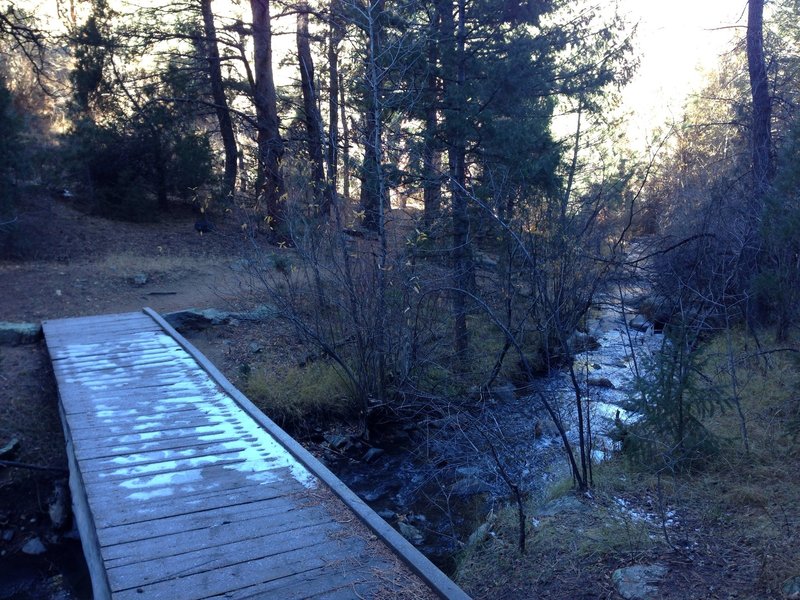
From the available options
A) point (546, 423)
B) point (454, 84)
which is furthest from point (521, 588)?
point (454, 84)

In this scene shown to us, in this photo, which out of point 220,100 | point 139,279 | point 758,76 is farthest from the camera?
point 220,100

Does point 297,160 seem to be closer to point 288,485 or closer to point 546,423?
point 546,423

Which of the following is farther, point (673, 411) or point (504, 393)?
point (504, 393)

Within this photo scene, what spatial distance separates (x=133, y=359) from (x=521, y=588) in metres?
5.46

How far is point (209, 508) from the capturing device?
4832mm

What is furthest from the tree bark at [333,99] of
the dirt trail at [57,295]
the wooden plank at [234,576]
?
the wooden plank at [234,576]

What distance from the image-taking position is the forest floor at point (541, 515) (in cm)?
496

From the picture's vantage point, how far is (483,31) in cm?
1178

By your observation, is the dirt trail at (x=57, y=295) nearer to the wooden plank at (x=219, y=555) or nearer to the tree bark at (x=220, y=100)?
the tree bark at (x=220, y=100)

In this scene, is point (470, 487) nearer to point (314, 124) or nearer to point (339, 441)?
point (339, 441)

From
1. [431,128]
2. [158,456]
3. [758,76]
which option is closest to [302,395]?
[158,456]

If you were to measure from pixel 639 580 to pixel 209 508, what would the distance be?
2922 millimetres

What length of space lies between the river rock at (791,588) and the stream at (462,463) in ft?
7.01

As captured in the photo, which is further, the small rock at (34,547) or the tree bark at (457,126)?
the tree bark at (457,126)
